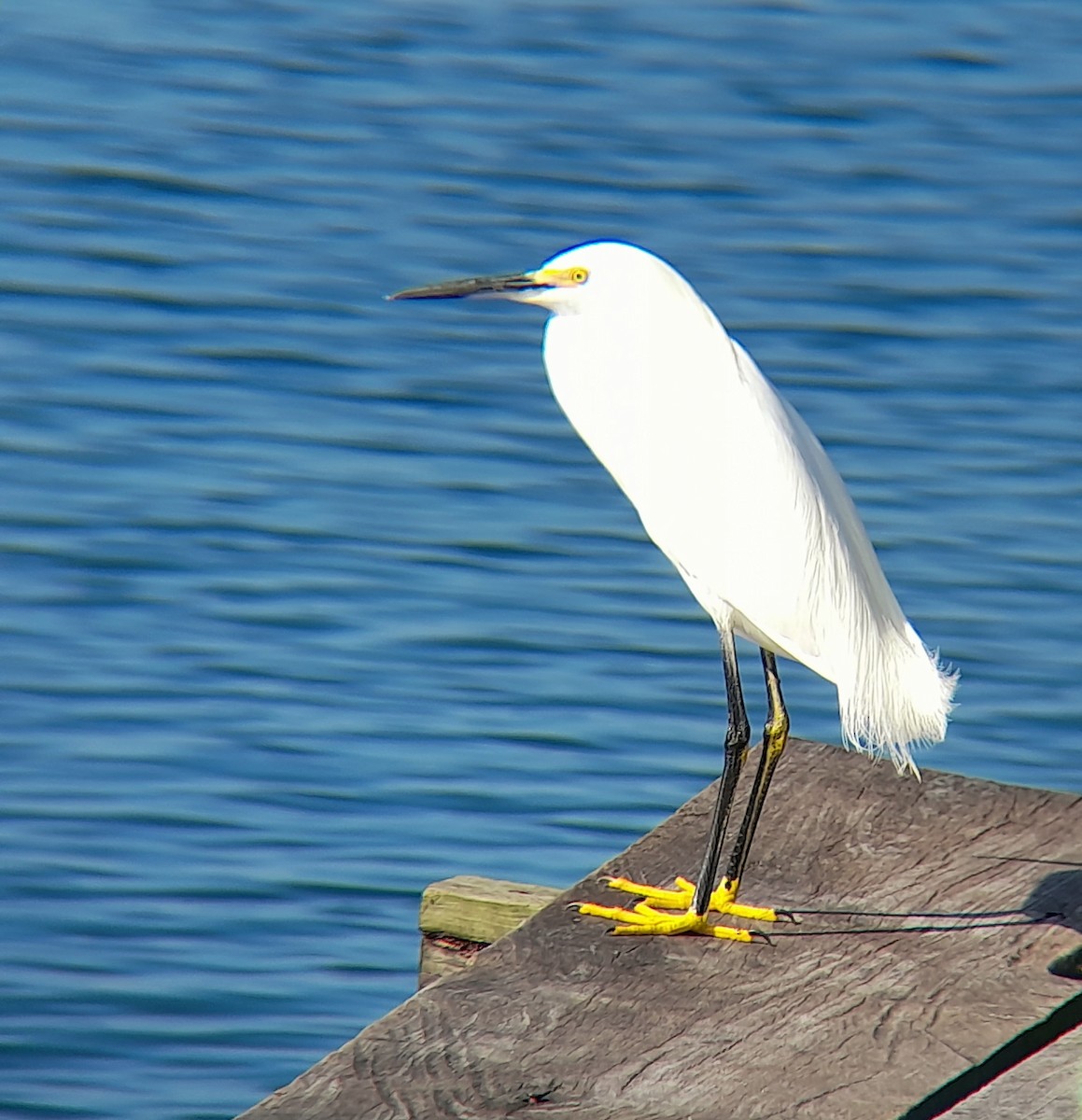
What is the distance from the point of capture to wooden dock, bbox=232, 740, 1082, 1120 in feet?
9.98

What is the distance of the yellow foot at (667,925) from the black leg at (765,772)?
185mm

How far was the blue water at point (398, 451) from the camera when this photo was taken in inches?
223

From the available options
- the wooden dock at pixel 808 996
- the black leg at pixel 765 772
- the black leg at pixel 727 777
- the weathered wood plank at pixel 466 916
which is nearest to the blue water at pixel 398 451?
the weathered wood plank at pixel 466 916

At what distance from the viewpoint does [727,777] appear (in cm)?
410

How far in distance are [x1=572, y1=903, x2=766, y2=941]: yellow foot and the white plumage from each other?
589 millimetres

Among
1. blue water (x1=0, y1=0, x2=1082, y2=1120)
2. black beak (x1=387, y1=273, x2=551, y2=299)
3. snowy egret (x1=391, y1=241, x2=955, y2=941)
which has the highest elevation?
black beak (x1=387, y1=273, x2=551, y2=299)

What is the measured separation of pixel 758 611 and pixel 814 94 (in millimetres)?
8300

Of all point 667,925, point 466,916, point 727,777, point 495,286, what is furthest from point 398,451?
point 667,925

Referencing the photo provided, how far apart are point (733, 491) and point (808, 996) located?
1.13 metres

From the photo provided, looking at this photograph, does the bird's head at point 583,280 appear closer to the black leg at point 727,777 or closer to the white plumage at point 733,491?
the white plumage at point 733,491

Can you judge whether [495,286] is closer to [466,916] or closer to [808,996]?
[466,916]

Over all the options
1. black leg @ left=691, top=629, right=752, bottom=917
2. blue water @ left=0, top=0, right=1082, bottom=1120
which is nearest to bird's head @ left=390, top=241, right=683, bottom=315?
black leg @ left=691, top=629, right=752, bottom=917

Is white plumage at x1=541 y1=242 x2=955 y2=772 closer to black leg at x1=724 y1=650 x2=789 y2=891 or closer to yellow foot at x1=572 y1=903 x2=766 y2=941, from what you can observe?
black leg at x1=724 y1=650 x2=789 y2=891

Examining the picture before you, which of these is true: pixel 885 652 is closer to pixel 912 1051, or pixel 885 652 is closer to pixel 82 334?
pixel 912 1051
